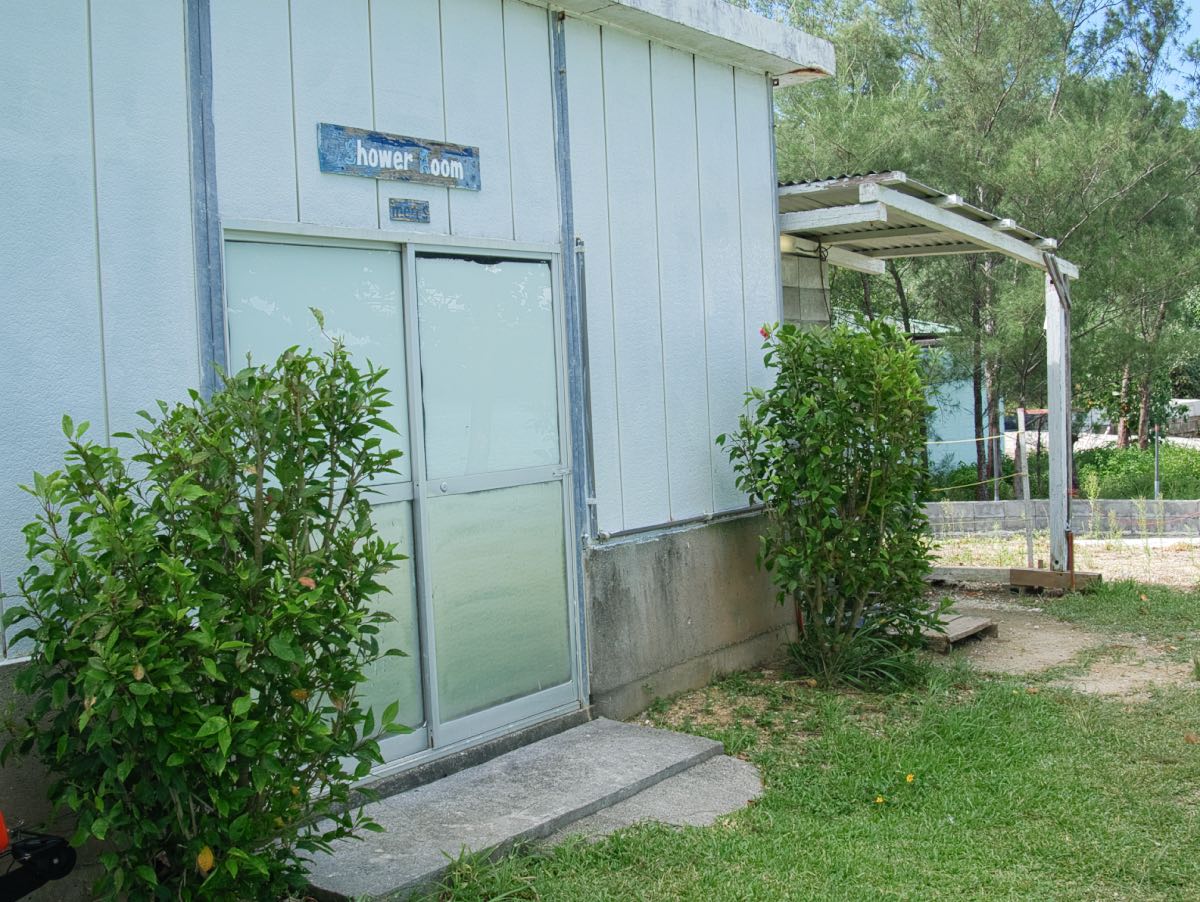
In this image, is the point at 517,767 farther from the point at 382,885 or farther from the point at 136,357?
the point at 136,357

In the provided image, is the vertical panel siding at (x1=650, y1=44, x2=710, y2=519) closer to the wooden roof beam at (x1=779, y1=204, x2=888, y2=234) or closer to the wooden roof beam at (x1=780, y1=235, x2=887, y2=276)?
the wooden roof beam at (x1=779, y1=204, x2=888, y2=234)

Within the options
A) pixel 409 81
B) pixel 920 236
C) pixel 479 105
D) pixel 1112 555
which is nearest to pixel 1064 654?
pixel 920 236

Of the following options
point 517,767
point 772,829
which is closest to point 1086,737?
point 772,829

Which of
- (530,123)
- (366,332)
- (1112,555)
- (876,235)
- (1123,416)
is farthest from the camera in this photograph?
(1123,416)

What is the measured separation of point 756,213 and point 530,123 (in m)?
2.11

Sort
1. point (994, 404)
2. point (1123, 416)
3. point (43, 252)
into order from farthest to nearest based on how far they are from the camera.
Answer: point (1123, 416)
point (994, 404)
point (43, 252)

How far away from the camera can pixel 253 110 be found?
4281 mm

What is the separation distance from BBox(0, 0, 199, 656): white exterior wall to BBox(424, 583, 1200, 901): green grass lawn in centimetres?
200

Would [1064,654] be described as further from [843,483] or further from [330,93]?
[330,93]

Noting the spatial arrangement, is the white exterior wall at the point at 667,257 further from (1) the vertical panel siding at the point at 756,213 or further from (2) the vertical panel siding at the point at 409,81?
(2) the vertical panel siding at the point at 409,81

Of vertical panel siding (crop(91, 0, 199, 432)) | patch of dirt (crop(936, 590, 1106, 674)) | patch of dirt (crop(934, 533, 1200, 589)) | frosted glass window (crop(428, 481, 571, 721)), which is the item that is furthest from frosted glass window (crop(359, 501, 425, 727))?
patch of dirt (crop(934, 533, 1200, 589))

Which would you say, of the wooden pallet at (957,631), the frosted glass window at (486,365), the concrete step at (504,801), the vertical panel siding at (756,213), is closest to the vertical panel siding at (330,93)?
the frosted glass window at (486,365)

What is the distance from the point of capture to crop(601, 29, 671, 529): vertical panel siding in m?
6.04

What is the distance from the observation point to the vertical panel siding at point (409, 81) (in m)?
4.77
